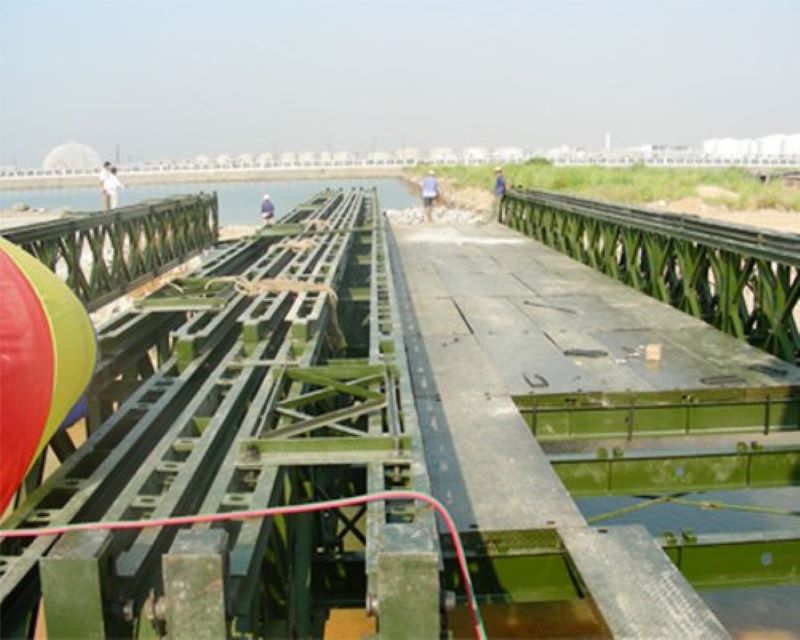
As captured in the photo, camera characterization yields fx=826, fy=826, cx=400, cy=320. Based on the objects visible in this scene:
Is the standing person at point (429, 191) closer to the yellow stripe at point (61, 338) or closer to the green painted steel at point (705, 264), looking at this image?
the green painted steel at point (705, 264)

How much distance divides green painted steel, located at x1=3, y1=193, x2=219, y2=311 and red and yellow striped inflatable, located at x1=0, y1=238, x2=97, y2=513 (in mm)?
8854

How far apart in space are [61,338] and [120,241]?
48.2ft

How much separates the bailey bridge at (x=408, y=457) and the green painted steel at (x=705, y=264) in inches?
1.9

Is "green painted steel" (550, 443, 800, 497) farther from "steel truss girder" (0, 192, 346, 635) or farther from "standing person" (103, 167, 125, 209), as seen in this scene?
"standing person" (103, 167, 125, 209)

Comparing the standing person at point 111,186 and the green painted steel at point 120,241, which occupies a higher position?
the standing person at point 111,186

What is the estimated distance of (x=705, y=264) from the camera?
12.4 m

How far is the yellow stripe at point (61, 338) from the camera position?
4105mm

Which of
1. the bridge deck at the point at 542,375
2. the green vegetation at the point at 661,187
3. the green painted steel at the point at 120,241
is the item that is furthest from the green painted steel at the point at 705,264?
the green vegetation at the point at 661,187

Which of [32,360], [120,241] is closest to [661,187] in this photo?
[120,241]

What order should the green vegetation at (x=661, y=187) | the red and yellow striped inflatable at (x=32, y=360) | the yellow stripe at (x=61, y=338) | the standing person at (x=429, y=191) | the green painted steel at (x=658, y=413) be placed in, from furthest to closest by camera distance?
the green vegetation at (x=661, y=187) < the standing person at (x=429, y=191) < the green painted steel at (x=658, y=413) < the yellow stripe at (x=61, y=338) < the red and yellow striped inflatable at (x=32, y=360)

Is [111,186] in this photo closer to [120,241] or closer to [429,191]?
[120,241]

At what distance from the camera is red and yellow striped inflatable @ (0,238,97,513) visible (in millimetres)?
3717

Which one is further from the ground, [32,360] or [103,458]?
[32,360]

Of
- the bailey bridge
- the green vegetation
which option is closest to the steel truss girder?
the bailey bridge
